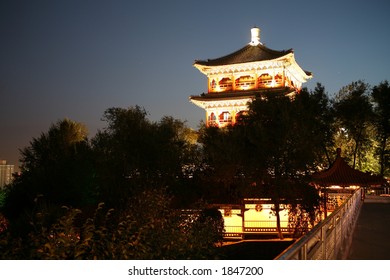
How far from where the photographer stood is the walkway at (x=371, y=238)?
6773mm

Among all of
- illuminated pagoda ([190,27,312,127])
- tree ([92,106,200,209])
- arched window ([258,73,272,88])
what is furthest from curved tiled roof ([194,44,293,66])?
tree ([92,106,200,209])

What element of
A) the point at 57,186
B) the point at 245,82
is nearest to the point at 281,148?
the point at 57,186

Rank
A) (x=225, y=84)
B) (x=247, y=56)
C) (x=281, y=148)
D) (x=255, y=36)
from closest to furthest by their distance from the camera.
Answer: (x=281, y=148) → (x=225, y=84) → (x=247, y=56) → (x=255, y=36)

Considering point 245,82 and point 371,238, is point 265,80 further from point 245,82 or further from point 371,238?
point 371,238

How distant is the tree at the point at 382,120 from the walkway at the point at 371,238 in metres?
15.8

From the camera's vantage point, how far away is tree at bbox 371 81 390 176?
2667 centimetres

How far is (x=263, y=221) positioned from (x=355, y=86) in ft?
39.0

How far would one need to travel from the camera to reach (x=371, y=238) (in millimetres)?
Answer: 8266

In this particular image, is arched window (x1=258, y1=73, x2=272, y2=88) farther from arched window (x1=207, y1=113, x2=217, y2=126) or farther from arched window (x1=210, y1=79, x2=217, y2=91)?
arched window (x1=207, y1=113, x2=217, y2=126)

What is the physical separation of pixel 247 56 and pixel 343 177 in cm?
1772

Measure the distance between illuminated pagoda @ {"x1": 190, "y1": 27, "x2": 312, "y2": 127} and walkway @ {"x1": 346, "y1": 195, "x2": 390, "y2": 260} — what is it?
61.8 feet

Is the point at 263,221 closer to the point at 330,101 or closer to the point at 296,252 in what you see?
the point at 330,101
